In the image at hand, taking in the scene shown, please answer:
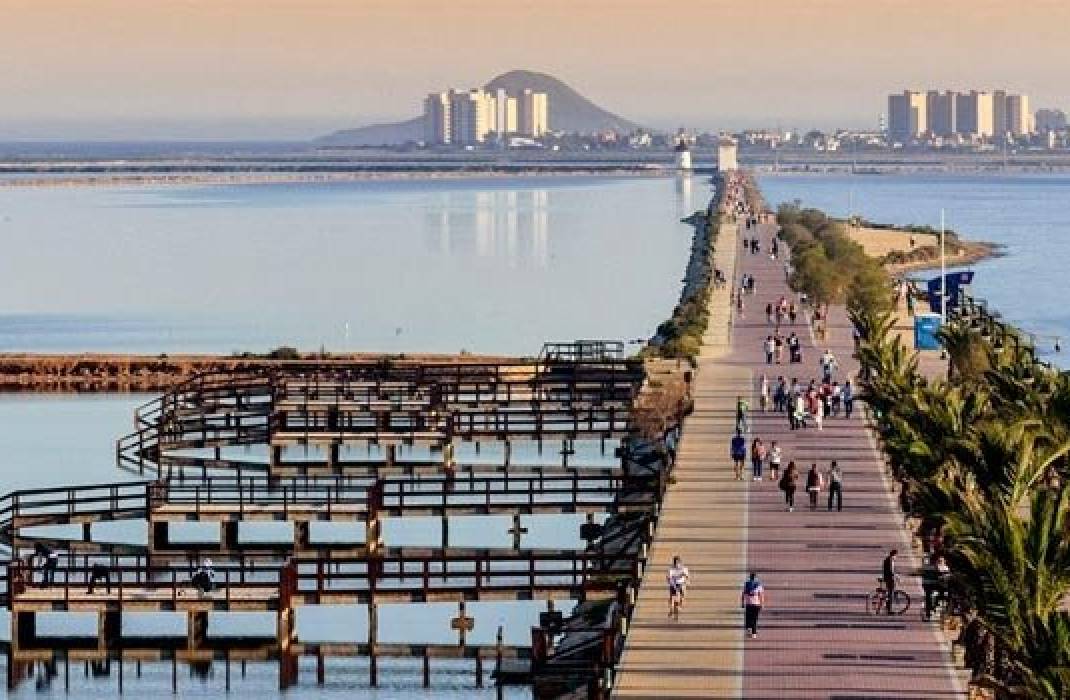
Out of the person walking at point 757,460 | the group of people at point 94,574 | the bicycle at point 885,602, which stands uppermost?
the person walking at point 757,460

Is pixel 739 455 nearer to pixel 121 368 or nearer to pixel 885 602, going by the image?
pixel 885 602

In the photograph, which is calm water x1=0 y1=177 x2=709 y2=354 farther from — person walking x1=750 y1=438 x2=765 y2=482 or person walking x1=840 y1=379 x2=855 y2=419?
person walking x1=750 y1=438 x2=765 y2=482

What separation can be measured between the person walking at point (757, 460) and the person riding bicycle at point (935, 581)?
10584 millimetres

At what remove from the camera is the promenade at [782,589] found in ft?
89.3

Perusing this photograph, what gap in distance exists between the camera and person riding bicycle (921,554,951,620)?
97.7ft

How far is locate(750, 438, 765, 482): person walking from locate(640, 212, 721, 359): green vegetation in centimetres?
1947

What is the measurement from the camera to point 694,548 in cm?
3522

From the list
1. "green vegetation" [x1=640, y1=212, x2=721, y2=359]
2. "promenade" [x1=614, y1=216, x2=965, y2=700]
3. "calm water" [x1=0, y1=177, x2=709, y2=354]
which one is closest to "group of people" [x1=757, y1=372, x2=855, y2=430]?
"promenade" [x1=614, y1=216, x2=965, y2=700]

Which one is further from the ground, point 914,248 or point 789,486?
point 789,486

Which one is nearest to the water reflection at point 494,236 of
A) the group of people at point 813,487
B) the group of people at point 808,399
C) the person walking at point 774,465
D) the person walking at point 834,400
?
the group of people at point 808,399

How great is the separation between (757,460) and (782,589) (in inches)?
413

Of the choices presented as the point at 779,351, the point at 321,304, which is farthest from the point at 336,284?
the point at 779,351

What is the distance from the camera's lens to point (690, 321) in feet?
232

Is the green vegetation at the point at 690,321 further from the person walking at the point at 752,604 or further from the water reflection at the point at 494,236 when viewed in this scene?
the person walking at the point at 752,604
